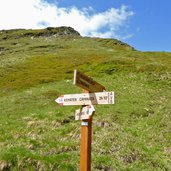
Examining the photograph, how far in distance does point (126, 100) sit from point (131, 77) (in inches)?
546

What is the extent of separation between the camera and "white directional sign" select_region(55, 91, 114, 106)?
11422 mm

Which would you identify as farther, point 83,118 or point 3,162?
point 3,162

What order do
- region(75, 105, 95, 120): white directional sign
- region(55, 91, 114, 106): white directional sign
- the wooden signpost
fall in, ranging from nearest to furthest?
1. region(55, 91, 114, 106): white directional sign
2. the wooden signpost
3. region(75, 105, 95, 120): white directional sign

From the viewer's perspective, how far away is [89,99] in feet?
39.1

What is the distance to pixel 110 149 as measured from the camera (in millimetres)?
19469

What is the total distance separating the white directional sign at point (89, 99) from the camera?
11422 millimetres

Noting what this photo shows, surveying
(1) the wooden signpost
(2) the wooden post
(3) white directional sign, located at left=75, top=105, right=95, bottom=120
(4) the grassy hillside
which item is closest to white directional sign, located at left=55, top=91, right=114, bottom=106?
(1) the wooden signpost

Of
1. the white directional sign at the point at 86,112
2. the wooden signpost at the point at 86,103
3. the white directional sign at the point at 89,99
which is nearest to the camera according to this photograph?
the white directional sign at the point at 89,99

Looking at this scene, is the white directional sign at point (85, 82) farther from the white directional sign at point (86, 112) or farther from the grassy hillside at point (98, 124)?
the grassy hillside at point (98, 124)

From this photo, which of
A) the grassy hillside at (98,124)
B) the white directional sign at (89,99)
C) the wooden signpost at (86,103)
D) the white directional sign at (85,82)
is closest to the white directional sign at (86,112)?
the wooden signpost at (86,103)

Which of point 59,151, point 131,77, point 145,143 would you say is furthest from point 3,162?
point 131,77

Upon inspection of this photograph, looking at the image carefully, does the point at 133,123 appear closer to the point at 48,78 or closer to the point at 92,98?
the point at 92,98

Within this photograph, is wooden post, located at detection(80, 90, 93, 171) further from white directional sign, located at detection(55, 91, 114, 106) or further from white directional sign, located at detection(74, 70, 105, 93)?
white directional sign, located at detection(74, 70, 105, 93)

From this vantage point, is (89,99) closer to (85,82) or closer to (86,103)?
(86,103)
